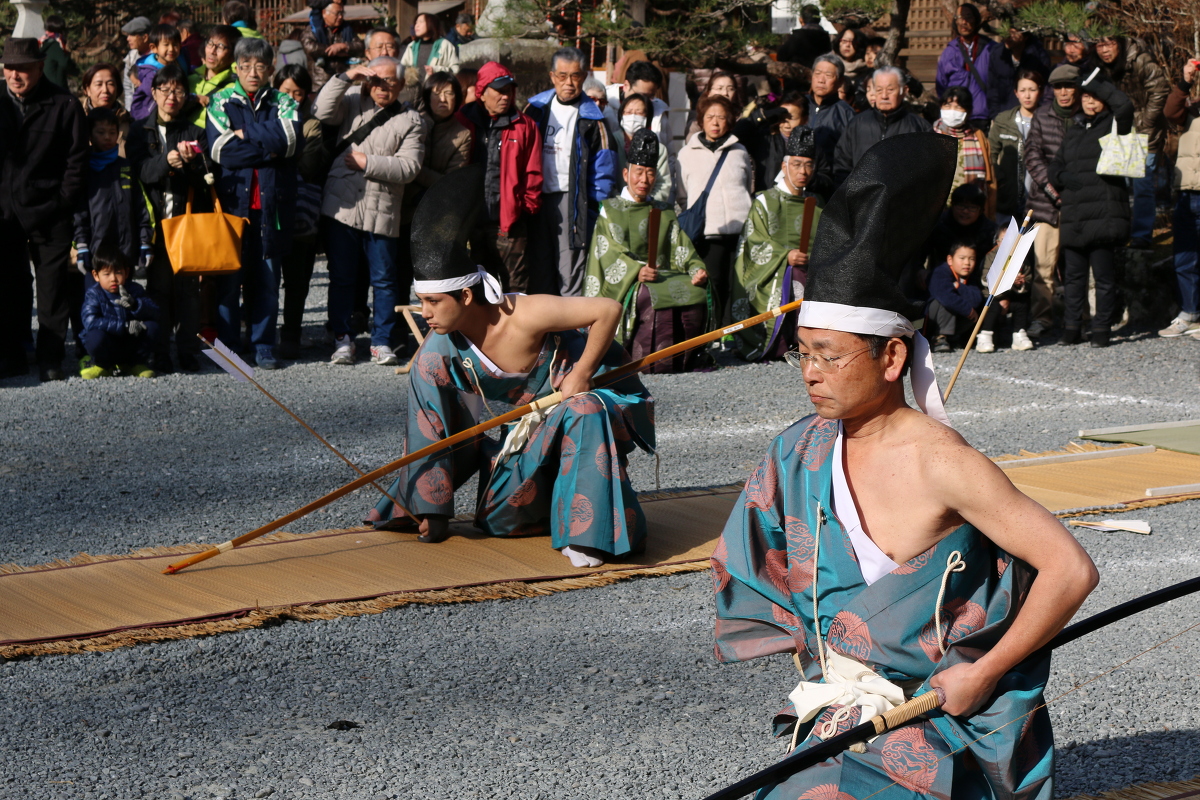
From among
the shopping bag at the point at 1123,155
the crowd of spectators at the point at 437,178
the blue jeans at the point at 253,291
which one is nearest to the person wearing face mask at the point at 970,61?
the crowd of spectators at the point at 437,178

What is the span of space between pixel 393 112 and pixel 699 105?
2.00 metres

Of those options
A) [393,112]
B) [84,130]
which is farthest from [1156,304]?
[84,130]

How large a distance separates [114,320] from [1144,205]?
6341mm

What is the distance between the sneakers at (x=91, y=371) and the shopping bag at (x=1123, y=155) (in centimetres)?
568

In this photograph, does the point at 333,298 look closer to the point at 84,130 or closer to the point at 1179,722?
the point at 84,130

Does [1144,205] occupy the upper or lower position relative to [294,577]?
upper

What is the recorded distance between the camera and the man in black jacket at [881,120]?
24.9ft

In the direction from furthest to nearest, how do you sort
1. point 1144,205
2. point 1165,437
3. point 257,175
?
point 1144,205 < point 257,175 < point 1165,437

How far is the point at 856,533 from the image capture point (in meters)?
1.89

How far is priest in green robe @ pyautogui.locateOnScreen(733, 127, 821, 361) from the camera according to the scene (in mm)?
7496

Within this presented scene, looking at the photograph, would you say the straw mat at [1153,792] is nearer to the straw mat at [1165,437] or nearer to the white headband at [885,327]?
the white headband at [885,327]

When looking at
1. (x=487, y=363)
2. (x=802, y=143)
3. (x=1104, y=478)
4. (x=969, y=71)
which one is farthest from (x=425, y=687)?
(x=969, y=71)

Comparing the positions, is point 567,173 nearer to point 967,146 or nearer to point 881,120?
point 881,120

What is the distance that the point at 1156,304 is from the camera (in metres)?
8.66
